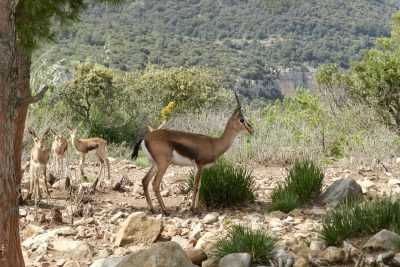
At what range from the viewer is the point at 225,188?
8.72 metres

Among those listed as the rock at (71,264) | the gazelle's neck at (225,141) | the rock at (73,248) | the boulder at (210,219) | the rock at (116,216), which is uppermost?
the gazelle's neck at (225,141)

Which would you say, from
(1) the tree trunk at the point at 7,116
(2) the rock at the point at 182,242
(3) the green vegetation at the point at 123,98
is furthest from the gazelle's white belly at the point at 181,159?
(3) the green vegetation at the point at 123,98

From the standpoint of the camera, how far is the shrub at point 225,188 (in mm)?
8727

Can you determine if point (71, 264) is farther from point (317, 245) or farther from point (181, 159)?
point (181, 159)

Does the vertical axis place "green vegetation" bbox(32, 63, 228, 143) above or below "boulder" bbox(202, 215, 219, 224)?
above

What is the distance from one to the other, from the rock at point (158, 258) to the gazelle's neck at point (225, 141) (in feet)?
11.2

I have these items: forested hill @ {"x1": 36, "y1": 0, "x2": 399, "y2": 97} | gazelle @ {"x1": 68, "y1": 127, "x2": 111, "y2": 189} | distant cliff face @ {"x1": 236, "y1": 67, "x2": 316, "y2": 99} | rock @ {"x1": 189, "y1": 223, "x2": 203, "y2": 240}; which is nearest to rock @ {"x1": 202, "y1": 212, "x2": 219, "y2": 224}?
rock @ {"x1": 189, "y1": 223, "x2": 203, "y2": 240}

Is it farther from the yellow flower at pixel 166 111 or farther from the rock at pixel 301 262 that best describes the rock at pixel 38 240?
the yellow flower at pixel 166 111

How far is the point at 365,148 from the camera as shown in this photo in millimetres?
13148

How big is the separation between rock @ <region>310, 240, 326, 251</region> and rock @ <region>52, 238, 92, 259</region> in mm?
2269

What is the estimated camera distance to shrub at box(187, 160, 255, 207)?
8727 millimetres

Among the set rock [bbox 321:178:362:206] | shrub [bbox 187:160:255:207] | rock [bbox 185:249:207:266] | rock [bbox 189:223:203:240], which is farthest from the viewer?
shrub [bbox 187:160:255:207]

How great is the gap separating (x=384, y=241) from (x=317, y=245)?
0.69m

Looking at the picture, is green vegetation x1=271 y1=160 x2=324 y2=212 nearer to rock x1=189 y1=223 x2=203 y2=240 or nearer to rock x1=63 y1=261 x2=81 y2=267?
rock x1=189 y1=223 x2=203 y2=240
